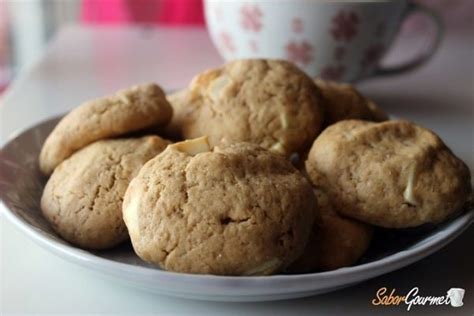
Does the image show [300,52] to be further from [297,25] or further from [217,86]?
[217,86]

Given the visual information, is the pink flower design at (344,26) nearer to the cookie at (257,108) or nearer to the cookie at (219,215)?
the cookie at (257,108)

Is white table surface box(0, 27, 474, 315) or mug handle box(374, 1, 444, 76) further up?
mug handle box(374, 1, 444, 76)

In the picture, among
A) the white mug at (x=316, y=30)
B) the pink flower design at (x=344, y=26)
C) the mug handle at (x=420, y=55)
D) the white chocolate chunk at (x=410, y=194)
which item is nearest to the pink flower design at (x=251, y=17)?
the white mug at (x=316, y=30)

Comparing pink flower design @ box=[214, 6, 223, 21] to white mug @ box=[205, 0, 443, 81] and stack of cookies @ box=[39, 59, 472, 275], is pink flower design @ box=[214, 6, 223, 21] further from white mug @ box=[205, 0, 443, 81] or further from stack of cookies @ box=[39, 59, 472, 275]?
stack of cookies @ box=[39, 59, 472, 275]

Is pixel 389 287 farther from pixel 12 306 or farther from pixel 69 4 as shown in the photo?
pixel 69 4

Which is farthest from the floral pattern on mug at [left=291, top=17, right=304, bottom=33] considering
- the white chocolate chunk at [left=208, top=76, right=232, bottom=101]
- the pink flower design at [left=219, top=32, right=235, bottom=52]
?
the white chocolate chunk at [left=208, top=76, right=232, bottom=101]

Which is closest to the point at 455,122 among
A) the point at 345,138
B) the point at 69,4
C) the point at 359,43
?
the point at 359,43
